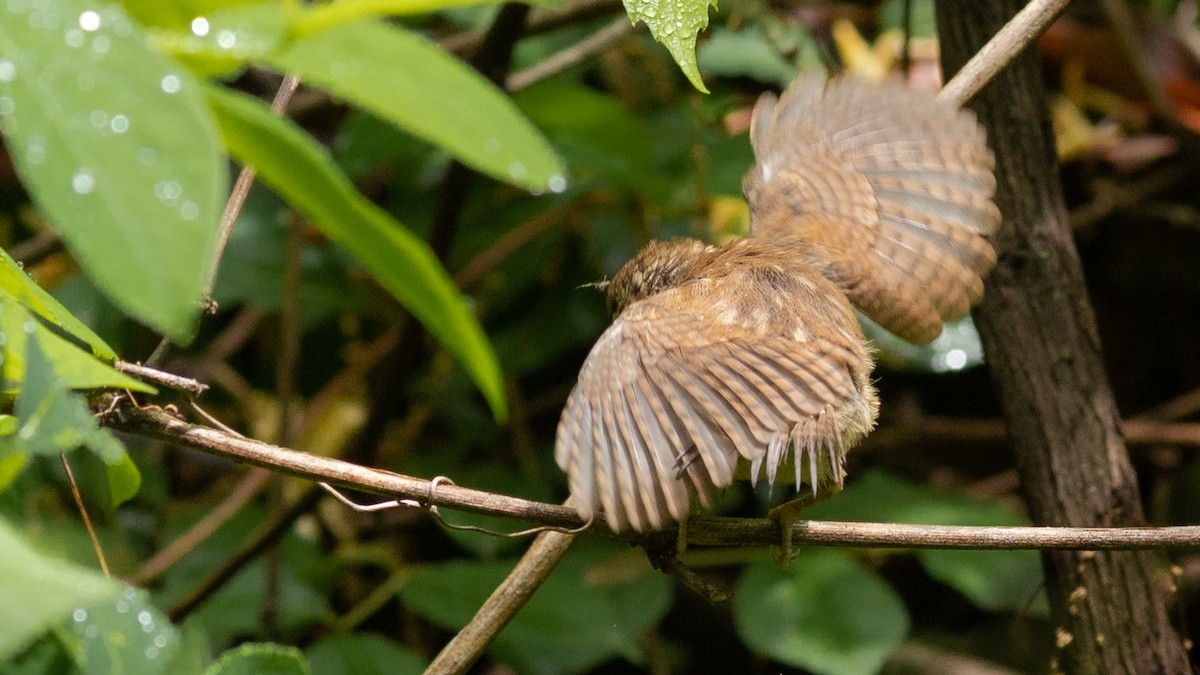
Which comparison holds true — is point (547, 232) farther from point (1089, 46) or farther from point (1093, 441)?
point (1089, 46)

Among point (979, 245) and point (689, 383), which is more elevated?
point (689, 383)

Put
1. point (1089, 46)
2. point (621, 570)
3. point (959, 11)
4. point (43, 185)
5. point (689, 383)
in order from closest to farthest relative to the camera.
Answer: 1. point (43, 185)
2. point (689, 383)
3. point (959, 11)
4. point (621, 570)
5. point (1089, 46)

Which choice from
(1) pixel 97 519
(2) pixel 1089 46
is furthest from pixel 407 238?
(2) pixel 1089 46

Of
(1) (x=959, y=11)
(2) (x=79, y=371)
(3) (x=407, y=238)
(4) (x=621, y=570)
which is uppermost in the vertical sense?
(3) (x=407, y=238)

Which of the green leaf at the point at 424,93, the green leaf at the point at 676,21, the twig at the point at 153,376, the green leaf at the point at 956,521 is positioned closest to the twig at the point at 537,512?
the twig at the point at 153,376

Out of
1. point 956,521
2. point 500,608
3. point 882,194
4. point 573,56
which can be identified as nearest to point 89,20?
point 500,608

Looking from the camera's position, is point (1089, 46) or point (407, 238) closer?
point (407, 238)

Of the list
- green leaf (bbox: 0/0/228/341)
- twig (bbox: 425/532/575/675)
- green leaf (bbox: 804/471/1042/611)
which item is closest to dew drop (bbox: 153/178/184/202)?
green leaf (bbox: 0/0/228/341)
